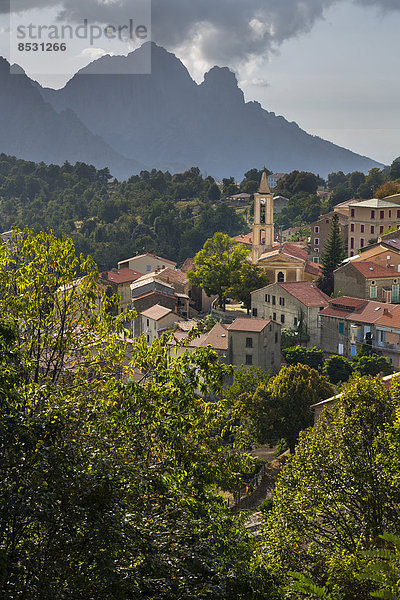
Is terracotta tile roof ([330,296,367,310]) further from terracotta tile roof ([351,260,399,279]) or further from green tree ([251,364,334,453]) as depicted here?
green tree ([251,364,334,453])

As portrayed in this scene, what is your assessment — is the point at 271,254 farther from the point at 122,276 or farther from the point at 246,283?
the point at 122,276

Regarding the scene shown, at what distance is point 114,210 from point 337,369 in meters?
77.6

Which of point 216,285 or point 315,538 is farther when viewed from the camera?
point 216,285

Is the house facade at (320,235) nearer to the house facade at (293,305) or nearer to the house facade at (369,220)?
the house facade at (369,220)

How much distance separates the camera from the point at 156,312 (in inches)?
2206

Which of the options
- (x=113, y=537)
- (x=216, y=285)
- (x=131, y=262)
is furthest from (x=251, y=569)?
(x=131, y=262)

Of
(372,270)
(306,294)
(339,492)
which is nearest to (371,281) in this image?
(372,270)

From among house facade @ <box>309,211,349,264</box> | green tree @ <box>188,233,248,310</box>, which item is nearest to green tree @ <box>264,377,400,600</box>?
green tree @ <box>188,233,248,310</box>

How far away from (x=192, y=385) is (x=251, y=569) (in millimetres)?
3190

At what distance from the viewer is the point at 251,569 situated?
9.41 meters

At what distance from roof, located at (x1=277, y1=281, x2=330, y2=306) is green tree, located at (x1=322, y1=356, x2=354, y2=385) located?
281 inches

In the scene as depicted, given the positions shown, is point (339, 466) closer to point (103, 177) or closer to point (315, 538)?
point (315, 538)

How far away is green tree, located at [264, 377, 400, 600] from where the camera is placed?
14.9 meters

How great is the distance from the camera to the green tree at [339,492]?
48.7 feet
